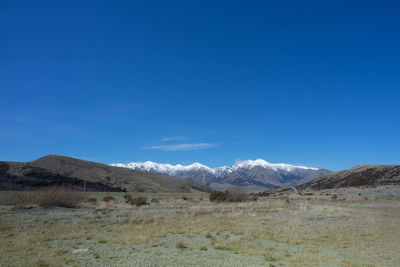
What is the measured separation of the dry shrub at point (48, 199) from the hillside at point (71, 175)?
39.8 meters

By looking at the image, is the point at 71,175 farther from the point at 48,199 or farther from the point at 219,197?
the point at 48,199

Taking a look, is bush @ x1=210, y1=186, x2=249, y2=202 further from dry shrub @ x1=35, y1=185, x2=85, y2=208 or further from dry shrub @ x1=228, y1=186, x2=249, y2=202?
dry shrub @ x1=35, y1=185, x2=85, y2=208

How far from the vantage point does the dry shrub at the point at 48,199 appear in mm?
26906

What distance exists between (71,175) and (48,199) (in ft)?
245

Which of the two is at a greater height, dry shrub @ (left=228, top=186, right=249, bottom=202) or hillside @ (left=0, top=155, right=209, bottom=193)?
hillside @ (left=0, top=155, right=209, bottom=193)

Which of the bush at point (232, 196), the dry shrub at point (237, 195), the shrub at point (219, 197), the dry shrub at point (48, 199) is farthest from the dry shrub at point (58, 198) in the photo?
the dry shrub at point (237, 195)

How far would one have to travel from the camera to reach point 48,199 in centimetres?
2714

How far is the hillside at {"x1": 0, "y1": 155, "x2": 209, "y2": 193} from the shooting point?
230ft

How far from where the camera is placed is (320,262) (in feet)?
27.6

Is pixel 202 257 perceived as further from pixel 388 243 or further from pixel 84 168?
pixel 84 168

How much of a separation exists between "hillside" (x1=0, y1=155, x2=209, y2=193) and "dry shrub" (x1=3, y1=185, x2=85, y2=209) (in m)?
39.8

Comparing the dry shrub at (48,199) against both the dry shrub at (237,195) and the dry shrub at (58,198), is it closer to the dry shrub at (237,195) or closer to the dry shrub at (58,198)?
the dry shrub at (58,198)

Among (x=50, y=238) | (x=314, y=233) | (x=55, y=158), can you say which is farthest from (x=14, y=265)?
(x=55, y=158)

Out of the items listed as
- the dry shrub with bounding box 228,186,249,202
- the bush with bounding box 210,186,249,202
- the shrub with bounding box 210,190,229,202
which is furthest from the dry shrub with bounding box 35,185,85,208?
the dry shrub with bounding box 228,186,249,202
